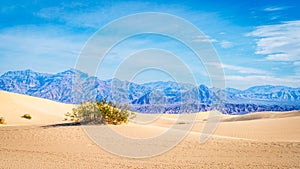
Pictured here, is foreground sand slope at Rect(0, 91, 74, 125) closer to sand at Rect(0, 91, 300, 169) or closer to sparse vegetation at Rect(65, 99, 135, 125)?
sparse vegetation at Rect(65, 99, 135, 125)

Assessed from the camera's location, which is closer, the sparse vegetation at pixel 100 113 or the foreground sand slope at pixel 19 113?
the sparse vegetation at pixel 100 113

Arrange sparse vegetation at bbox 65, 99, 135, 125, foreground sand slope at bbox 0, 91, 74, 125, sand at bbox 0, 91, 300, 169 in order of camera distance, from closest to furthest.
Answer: sand at bbox 0, 91, 300, 169
sparse vegetation at bbox 65, 99, 135, 125
foreground sand slope at bbox 0, 91, 74, 125

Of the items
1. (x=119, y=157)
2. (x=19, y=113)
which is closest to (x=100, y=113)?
(x=119, y=157)

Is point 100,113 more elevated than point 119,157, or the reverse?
point 100,113

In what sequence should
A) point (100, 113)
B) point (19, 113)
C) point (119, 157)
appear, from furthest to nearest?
point (19, 113) → point (100, 113) → point (119, 157)

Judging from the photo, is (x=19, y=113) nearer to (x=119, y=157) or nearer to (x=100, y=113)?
(x=100, y=113)

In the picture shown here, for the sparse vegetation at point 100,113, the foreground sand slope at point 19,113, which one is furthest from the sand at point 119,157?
the foreground sand slope at point 19,113

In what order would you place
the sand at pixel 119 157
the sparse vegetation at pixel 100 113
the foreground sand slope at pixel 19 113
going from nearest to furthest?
the sand at pixel 119 157 → the sparse vegetation at pixel 100 113 → the foreground sand slope at pixel 19 113

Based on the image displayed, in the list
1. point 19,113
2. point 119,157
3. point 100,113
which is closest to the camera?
point 119,157

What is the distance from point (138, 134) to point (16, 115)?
22105 mm

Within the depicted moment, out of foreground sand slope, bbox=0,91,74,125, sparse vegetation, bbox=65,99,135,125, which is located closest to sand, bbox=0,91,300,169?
sparse vegetation, bbox=65,99,135,125

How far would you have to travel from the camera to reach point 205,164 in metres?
10.9

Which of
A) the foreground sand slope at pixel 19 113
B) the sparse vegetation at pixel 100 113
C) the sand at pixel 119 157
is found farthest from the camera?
the foreground sand slope at pixel 19 113

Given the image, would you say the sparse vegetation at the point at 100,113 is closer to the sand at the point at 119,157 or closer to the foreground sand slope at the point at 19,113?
the sand at the point at 119,157
